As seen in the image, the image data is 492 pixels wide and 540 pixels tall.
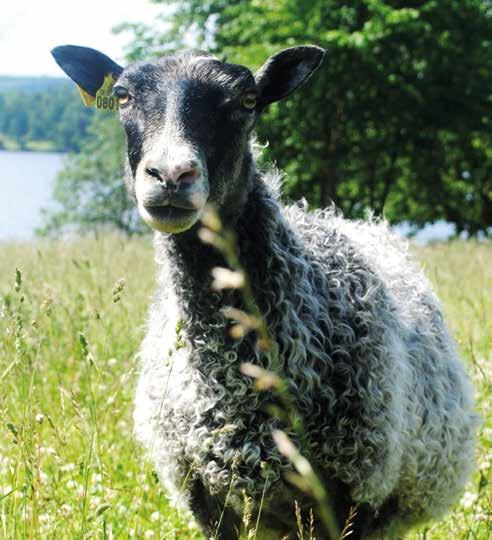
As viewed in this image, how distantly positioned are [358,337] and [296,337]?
1.00 ft

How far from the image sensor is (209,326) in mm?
3152

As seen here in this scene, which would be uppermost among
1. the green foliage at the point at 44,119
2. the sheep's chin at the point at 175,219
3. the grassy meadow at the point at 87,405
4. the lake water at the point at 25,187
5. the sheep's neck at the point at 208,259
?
the sheep's chin at the point at 175,219

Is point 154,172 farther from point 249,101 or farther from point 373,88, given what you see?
point 373,88

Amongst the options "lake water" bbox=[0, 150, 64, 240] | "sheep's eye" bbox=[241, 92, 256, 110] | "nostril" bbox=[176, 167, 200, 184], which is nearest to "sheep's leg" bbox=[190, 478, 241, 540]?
"nostril" bbox=[176, 167, 200, 184]

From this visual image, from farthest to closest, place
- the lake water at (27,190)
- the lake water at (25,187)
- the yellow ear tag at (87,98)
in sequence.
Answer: the lake water at (25,187) < the lake water at (27,190) < the yellow ear tag at (87,98)

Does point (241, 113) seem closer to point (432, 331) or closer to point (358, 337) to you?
point (358, 337)

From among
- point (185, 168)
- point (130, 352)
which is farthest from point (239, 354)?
point (130, 352)

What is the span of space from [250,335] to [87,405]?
212cm

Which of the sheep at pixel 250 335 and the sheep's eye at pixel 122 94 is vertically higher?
the sheep's eye at pixel 122 94

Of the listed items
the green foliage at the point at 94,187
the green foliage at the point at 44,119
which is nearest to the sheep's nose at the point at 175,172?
the green foliage at the point at 94,187

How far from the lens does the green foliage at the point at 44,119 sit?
203ft

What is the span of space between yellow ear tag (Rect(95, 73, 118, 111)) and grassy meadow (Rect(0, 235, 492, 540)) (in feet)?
3.09

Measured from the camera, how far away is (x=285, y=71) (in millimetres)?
3598

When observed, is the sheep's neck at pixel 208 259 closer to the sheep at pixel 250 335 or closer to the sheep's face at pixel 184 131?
the sheep at pixel 250 335
